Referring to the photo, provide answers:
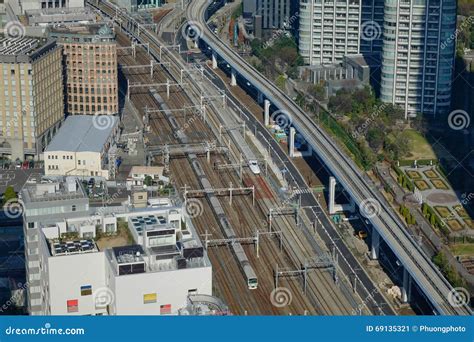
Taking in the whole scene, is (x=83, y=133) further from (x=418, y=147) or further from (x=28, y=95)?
(x=418, y=147)

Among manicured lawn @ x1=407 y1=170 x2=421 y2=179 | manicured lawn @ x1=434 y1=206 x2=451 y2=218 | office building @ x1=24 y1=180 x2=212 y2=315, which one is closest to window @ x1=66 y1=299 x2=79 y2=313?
office building @ x1=24 y1=180 x2=212 y2=315

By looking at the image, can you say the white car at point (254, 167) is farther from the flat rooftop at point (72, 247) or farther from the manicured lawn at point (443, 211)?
the flat rooftop at point (72, 247)

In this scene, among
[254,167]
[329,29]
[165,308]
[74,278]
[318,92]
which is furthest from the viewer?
[329,29]

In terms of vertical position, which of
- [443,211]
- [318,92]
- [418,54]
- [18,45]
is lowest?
[443,211]

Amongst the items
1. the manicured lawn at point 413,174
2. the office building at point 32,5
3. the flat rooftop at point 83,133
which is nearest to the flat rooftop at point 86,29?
the flat rooftop at point 83,133

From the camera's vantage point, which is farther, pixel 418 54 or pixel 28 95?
pixel 418 54

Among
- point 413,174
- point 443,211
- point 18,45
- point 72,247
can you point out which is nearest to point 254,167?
point 413,174

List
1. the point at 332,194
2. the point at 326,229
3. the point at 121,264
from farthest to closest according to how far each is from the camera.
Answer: the point at 332,194 < the point at 326,229 < the point at 121,264
